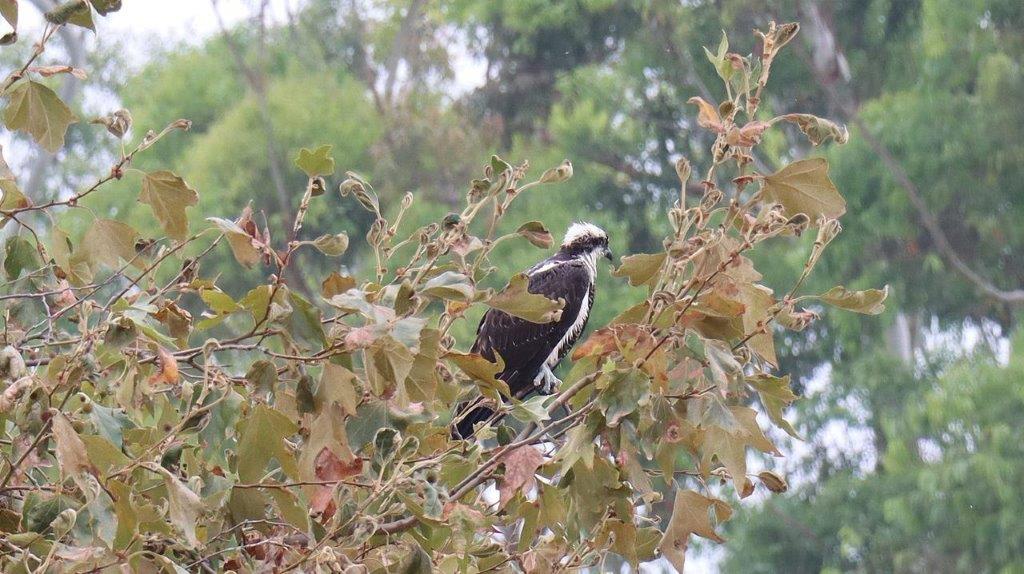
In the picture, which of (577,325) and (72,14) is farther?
(577,325)

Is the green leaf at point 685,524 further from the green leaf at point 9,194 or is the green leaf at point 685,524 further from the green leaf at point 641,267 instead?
the green leaf at point 9,194

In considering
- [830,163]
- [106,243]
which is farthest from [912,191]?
[106,243]

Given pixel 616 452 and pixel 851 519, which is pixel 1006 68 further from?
pixel 616 452

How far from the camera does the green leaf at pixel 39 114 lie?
2678 millimetres

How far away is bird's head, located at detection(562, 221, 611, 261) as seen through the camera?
20.0 ft

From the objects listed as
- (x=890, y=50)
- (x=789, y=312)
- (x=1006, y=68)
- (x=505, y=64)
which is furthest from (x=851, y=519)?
(x=789, y=312)

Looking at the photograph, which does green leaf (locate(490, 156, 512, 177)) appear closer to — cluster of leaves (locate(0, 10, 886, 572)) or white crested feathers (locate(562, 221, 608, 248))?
cluster of leaves (locate(0, 10, 886, 572))

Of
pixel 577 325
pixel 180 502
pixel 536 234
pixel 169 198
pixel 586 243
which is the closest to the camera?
pixel 180 502

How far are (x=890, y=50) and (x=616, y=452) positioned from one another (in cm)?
1662

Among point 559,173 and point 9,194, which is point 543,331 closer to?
point 559,173

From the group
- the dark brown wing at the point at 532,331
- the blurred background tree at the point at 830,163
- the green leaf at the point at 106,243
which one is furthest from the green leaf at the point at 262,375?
the blurred background tree at the point at 830,163

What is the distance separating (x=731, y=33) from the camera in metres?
16.4

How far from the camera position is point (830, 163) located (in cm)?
1398

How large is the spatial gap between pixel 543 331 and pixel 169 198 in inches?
117
